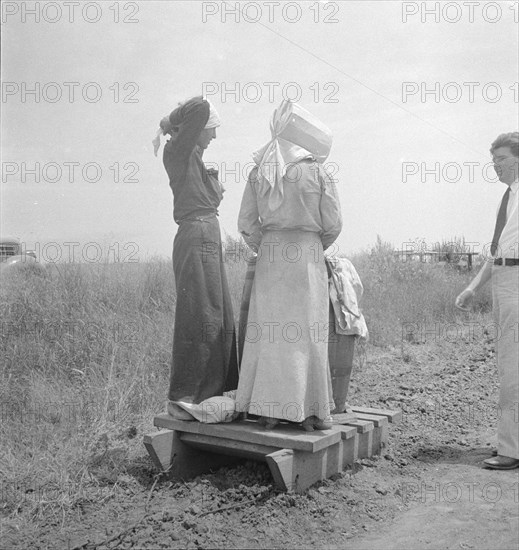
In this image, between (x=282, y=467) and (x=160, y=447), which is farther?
Result: (x=160, y=447)

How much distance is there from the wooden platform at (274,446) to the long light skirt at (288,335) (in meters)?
0.16

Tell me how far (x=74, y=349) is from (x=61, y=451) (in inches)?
87.0

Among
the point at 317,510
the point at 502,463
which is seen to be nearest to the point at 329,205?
the point at 317,510

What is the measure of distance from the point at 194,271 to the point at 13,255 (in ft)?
26.1

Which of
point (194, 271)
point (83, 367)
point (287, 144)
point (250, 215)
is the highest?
point (287, 144)

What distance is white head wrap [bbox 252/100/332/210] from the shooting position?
159 inches

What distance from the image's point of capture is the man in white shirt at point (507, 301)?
4.35 metres

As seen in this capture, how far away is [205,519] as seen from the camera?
3.54 meters

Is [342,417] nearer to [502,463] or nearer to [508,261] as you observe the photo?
[502,463]

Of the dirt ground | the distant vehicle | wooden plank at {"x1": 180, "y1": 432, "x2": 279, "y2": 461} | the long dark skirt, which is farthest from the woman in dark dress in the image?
the distant vehicle

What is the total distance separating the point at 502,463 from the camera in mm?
4387

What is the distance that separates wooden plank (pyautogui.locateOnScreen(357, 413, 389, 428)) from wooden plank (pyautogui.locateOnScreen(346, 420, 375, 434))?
9cm

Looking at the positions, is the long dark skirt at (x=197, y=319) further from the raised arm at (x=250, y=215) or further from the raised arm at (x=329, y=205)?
the raised arm at (x=329, y=205)

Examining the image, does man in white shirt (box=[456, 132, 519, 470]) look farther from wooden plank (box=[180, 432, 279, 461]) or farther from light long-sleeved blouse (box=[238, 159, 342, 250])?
wooden plank (box=[180, 432, 279, 461])
